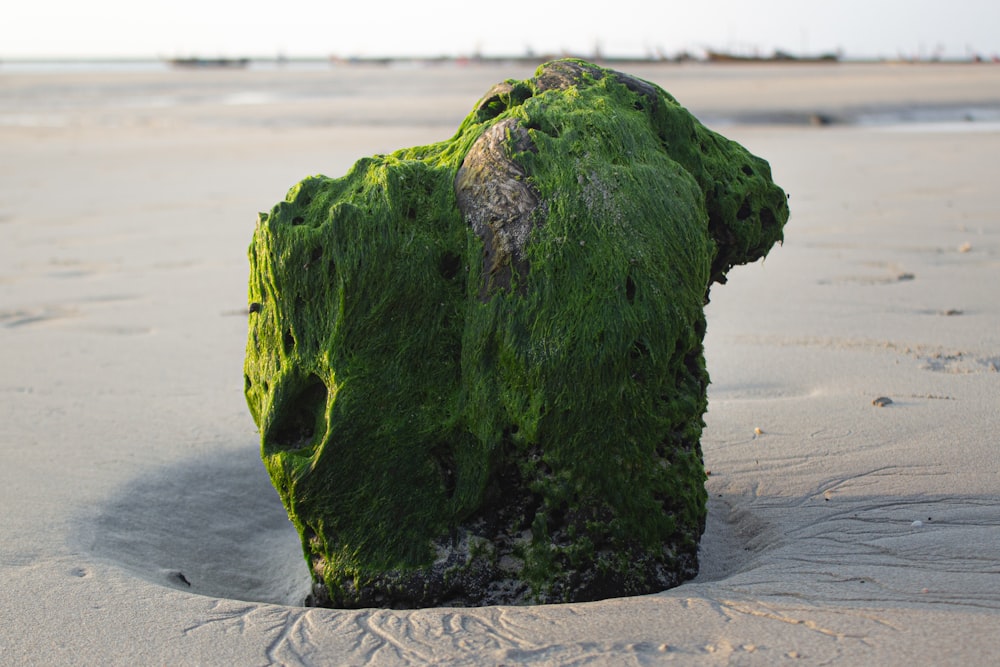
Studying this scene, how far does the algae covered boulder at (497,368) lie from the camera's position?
2650 mm

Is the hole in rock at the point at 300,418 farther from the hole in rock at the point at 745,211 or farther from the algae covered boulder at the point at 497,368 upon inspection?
the hole in rock at the point at 745,211

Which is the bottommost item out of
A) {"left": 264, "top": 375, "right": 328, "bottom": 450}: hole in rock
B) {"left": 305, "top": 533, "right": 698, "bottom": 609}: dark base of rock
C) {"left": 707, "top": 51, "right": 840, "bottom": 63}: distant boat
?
{"left": 305, "top": 533, "right": 698, "bottom": 609}: dark base of rock

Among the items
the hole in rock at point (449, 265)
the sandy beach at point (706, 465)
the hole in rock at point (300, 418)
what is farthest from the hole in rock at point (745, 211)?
the hole in rock at point (300, 418)

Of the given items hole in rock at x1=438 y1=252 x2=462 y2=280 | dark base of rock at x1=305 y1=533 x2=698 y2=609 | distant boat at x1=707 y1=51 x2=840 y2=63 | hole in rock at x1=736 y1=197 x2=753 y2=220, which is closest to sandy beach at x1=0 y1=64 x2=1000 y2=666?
dark base of rock at x1=305 y1=533 x2=698 y2=609

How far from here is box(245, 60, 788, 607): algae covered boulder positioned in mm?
2650

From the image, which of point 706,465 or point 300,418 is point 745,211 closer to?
point 706,465

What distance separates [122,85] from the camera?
40719 millimetres

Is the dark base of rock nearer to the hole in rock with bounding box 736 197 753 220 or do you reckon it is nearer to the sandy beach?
the sandy beach

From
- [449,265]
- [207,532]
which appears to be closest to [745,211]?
[449,265]

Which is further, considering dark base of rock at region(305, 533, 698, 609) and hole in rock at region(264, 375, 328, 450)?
hole in rock at region(264, 375, 328, 450)

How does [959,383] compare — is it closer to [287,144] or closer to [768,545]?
[768,545]

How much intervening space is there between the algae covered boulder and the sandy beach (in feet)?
0.68

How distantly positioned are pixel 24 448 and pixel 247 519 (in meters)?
0.96

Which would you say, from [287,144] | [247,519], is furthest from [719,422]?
[287,144]
